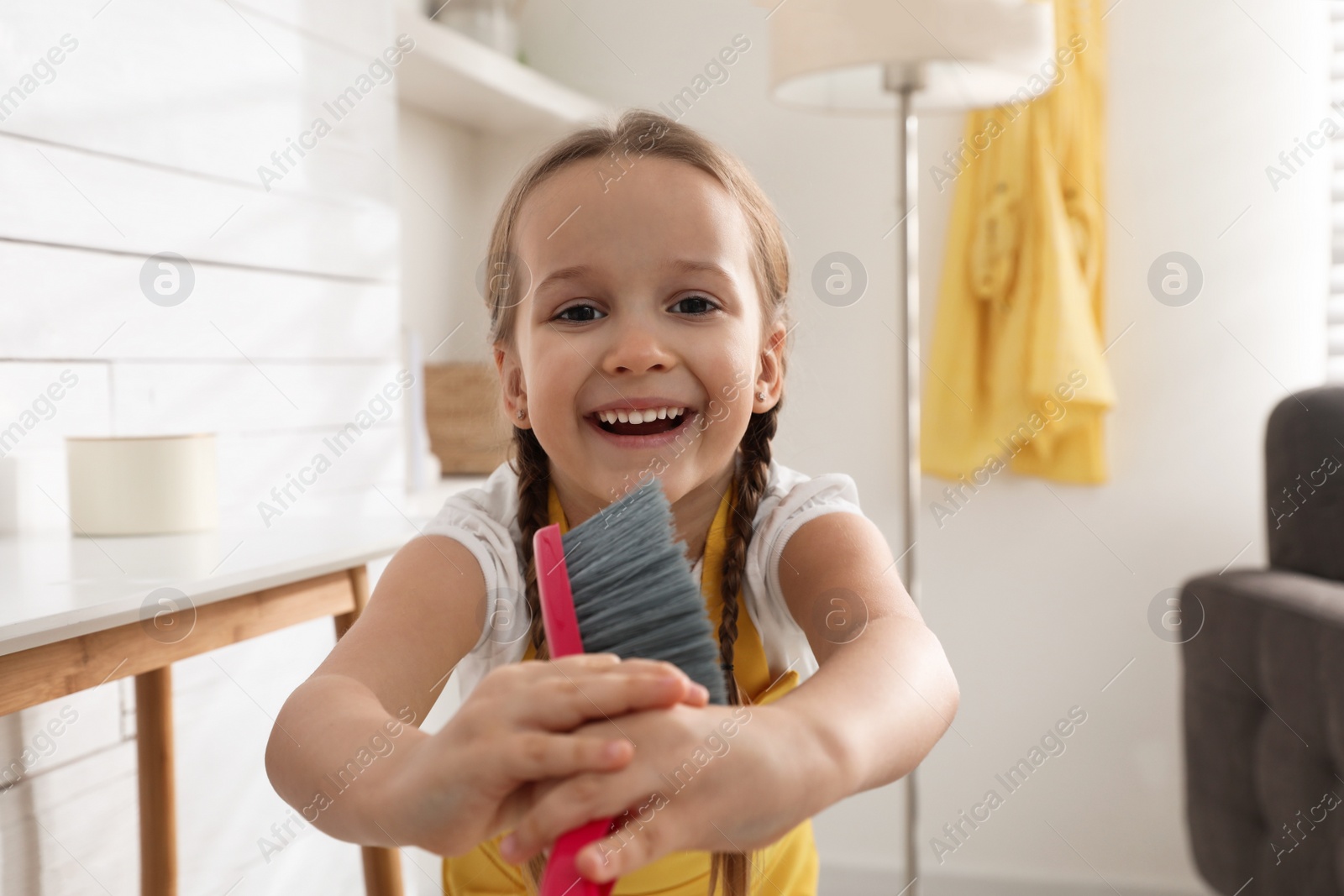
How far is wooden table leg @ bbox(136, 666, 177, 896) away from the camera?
2.69ft

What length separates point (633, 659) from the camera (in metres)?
0.40

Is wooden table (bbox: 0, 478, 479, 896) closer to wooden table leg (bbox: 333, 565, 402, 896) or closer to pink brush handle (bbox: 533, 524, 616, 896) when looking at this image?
wooden table leg (bbox: 333, 565, 402, 896)

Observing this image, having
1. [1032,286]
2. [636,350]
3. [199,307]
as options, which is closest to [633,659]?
[636,350]

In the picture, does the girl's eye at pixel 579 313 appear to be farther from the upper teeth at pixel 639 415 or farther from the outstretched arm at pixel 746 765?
the outstretched arm at pixel 746 765

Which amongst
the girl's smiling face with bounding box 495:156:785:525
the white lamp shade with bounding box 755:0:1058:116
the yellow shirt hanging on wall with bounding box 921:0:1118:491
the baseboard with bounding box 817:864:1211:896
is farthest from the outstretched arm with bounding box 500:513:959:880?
the baseboard with bounding box 817:864:1211:896

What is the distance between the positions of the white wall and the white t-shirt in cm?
82

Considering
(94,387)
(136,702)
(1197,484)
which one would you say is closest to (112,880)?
(136,702)

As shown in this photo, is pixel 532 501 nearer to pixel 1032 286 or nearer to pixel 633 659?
pixel 633 659

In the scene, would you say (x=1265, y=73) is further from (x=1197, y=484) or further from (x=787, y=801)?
(x=787, y=801)

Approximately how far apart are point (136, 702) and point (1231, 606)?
1.19 meters

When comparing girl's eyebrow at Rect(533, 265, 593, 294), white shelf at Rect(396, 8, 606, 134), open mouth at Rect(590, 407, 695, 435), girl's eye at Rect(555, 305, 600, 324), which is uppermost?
white shelf at Rect(396, 8, 606, 134)

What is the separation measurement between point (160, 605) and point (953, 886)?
1.55 m

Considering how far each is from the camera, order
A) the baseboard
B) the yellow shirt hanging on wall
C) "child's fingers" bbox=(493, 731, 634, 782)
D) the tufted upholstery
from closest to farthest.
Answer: "child's fingers" bbox=(493, 731, 634, 782) → the tufted upholstery → the yellow shirt hanging on wall → the baseboard

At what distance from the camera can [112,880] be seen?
88 centimetres
